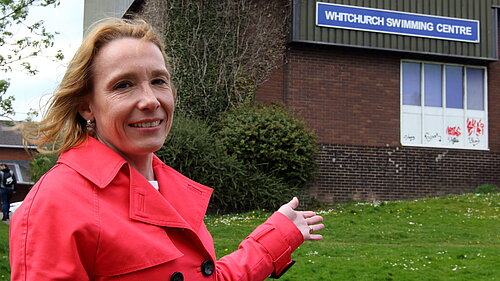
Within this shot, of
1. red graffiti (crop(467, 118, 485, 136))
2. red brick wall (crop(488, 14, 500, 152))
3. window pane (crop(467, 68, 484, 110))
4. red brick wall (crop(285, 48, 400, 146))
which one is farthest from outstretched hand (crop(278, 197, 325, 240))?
red brick wall (crop(488, 14, 500, 152))

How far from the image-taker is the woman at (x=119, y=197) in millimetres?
1585

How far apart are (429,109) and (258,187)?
6686 millimetres

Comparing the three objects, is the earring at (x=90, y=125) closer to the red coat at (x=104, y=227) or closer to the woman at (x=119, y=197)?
the woman at (x=119, y=197)

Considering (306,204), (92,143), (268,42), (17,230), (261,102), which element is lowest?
(306,204)

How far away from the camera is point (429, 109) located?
18.7 m

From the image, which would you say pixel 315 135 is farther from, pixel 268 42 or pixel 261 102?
pixel 268 42

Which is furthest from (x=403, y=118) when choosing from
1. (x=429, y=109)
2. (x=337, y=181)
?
(x=337, y=181)

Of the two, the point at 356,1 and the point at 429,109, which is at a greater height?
the point at 356,1

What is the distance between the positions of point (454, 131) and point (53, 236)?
18611 millimetres

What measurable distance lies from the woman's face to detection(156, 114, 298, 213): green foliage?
12.3 m

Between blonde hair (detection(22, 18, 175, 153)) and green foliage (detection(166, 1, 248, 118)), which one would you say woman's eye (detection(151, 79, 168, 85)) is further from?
green foliage (detection(166, 1, 248, 118))

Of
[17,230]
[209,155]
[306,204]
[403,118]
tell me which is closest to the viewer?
[17,230]

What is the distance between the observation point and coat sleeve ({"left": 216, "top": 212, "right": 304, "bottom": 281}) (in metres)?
2.17

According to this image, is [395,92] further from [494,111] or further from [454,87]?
[494,111]
